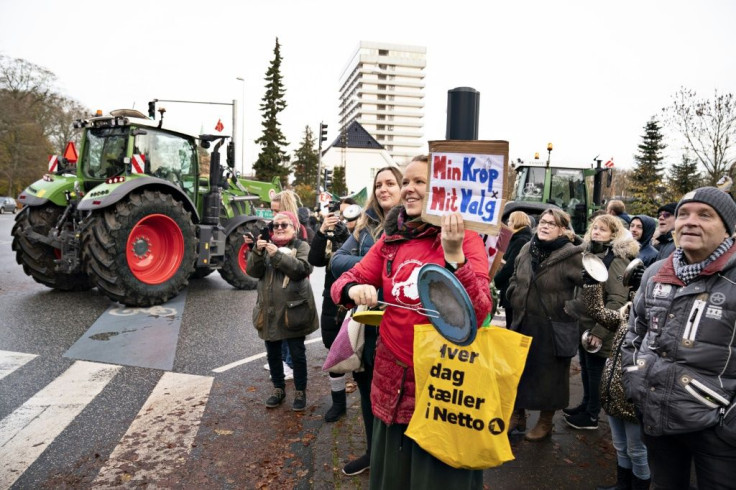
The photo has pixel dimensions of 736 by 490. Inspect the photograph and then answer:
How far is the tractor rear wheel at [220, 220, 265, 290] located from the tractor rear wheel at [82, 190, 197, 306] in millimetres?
1153

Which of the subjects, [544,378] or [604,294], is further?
[604,294]

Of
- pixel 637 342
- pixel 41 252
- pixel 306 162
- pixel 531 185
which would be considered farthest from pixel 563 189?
pixel 306 162

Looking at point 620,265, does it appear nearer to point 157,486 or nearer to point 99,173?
point 157,486

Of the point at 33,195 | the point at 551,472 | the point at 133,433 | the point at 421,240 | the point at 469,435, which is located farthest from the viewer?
the point at 33,195

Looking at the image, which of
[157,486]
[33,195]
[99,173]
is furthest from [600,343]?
[33,195]

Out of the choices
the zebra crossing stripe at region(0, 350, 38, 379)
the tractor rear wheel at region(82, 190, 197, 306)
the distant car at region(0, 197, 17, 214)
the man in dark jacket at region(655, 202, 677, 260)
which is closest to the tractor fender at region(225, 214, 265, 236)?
the tractor rear wheel at region(82, 190, 197, 306)

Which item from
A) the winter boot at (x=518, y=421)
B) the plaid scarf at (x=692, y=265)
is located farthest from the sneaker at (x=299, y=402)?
the plaid scarf at (x=692, y=265)

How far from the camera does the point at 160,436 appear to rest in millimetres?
3932

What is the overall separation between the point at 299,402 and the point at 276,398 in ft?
0.74

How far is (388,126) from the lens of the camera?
385 ft

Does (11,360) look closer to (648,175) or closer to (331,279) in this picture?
(331,279)

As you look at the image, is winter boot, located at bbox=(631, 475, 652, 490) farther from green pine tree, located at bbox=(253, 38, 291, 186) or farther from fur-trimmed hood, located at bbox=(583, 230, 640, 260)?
green pine tree, located at bbox=(253, 38, 291, 186)

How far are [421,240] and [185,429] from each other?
2882mm

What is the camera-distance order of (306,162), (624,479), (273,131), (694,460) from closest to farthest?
(694,460)
(624,479)
(273,131)
(306,162)
